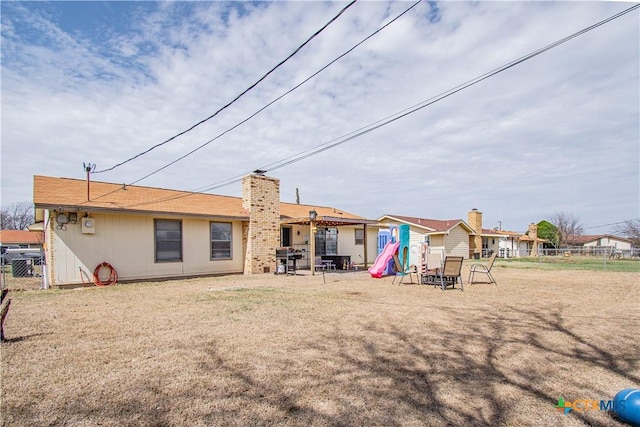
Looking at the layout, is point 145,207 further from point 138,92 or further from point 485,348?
point 485,348

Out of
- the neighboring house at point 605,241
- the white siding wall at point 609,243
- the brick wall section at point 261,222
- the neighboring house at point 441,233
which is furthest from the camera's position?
the white siding wall at point 609,243

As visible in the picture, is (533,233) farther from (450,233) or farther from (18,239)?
(18,239)

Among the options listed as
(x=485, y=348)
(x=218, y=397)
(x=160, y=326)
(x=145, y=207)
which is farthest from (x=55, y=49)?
(x=485, y=348)

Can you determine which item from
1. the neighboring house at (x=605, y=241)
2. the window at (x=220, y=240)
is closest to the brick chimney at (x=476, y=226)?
the window at (x=220, y=240)

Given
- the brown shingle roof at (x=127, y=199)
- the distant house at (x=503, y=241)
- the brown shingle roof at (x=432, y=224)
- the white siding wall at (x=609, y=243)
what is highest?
the brown shingle roof at (x=127, y=199)

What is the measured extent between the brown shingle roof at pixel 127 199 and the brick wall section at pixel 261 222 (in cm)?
58

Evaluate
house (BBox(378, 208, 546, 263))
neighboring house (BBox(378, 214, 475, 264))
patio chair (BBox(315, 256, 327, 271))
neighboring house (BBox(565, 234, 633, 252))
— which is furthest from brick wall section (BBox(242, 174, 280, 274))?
neighboring house (BBox(565, 234, 633, 252))

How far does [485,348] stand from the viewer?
4586mm

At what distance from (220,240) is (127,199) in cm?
366

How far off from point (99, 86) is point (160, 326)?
7.79 metres

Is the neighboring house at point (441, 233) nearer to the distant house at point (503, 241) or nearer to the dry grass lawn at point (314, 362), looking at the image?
the distant house at point (503, 241)

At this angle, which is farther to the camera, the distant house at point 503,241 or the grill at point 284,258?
the distant house at point 503,241

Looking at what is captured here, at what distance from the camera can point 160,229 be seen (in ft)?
42.1

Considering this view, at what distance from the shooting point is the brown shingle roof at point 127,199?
1102 centimetres
